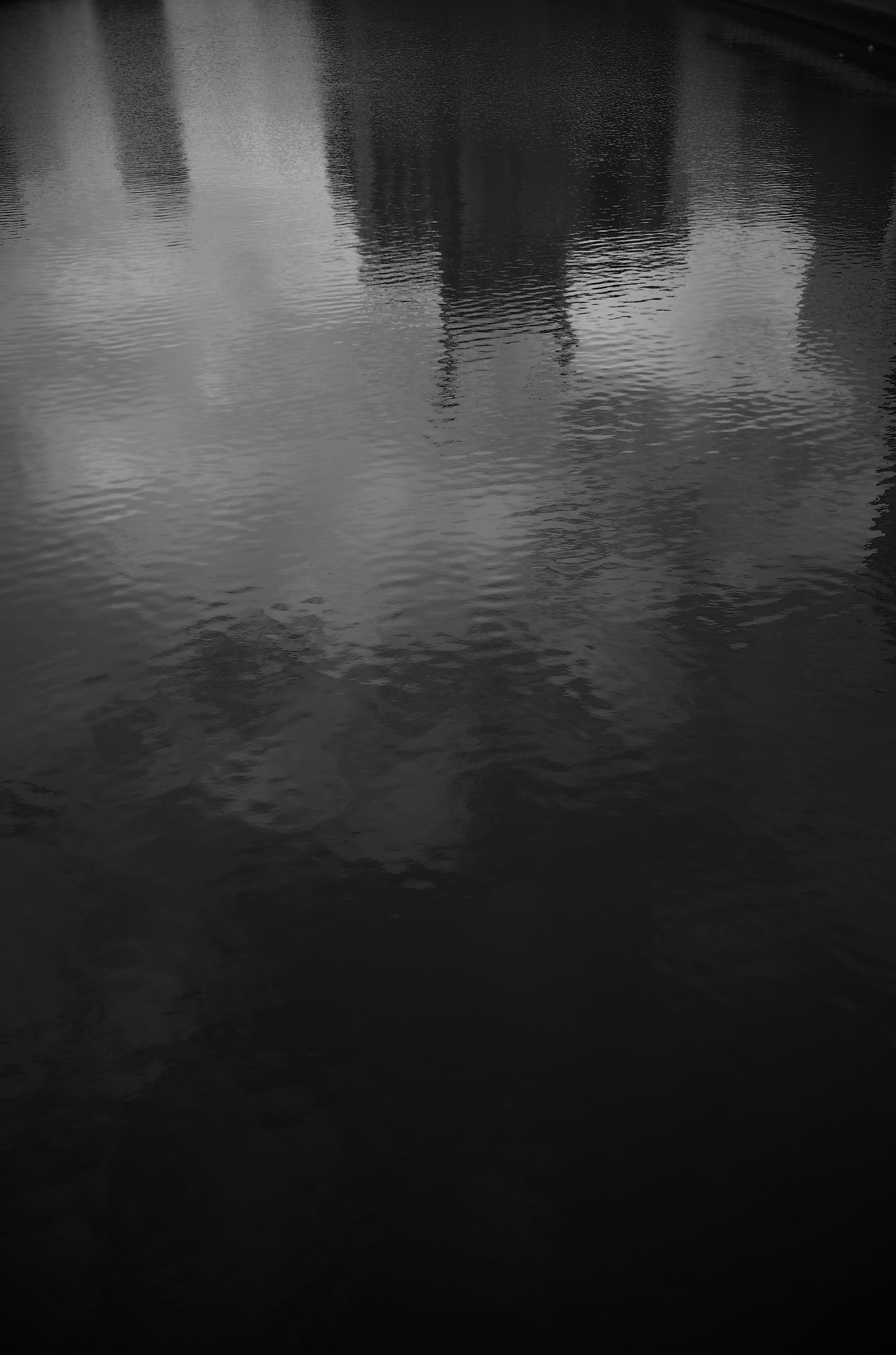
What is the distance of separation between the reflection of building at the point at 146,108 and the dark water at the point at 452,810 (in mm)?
3687

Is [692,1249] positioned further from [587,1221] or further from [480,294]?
[480,294]

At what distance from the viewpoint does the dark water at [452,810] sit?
231 centimetres

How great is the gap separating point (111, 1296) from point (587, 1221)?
90 centimetres

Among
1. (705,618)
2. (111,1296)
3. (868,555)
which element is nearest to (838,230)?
(868,555)

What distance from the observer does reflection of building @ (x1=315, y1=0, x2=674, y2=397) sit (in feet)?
26.3

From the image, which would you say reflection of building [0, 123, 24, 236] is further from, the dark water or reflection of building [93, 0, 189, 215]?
the dark water

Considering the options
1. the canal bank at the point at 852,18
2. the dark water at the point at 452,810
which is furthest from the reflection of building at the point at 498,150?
the canal bank at the point at 852,18

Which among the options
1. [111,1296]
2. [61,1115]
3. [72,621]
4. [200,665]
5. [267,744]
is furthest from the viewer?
[72,621]

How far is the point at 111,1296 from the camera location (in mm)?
2244

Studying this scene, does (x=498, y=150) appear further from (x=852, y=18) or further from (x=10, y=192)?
(x=852, y=18)

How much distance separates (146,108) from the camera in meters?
15.0

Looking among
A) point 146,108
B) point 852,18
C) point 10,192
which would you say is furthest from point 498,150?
point 852,18

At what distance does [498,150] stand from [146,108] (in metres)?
5.85

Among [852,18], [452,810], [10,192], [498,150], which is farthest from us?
[852,18]
